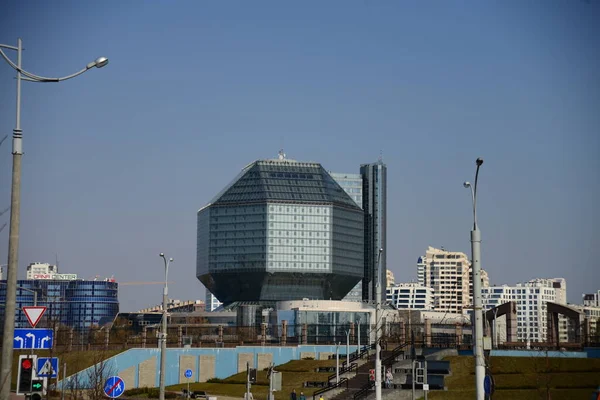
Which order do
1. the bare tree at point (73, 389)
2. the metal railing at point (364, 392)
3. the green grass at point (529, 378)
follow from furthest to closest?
1. the metal railing at point (364, 392)
2. the green grass at point (529, 378)
3. the bare tree at point (73, 389)

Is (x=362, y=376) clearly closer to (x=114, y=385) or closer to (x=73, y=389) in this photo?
(x=73, y=389)

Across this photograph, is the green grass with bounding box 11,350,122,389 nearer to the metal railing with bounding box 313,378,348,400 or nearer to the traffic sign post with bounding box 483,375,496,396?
the metal railing with bounding box 313,378,348,400

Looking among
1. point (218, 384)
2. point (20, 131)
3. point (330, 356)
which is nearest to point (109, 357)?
point (218, 384)

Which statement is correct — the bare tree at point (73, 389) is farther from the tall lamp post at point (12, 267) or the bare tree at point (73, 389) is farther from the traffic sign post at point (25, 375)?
the tall lamp post at point (12, 267)

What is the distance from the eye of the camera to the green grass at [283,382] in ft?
275

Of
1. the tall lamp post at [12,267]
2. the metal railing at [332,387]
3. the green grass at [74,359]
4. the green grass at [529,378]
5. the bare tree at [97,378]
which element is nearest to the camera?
the tall lamp post at [12,267]

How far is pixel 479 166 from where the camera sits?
1468 inches

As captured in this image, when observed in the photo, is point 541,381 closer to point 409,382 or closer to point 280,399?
point 409,382

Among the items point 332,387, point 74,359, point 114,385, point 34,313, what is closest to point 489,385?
point 114,385

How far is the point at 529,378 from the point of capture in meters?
73.9

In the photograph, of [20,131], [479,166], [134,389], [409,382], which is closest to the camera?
[20,131]

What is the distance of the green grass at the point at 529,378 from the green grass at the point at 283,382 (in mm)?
12572

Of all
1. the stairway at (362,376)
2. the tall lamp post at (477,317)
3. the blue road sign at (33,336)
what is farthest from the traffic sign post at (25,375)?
the stairway at (362,376)

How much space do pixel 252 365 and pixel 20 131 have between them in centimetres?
8273
